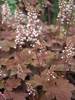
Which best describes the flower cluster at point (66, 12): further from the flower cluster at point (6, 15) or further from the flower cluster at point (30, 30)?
the flower cluster at point (6, 15)

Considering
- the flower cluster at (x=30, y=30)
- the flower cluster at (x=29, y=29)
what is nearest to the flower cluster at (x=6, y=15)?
the flower cluster at (x=29, y=29)

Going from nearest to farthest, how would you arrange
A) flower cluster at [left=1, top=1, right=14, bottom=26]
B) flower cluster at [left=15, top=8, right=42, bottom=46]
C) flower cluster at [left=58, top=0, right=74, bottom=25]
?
flower cluster at [left=15, top=8, right=42, bottom=46] → flower cluster at [left=58, top=0, right=74, bottom=25] → flower cluster at [left=1, top=1, right=14, bottom=26]

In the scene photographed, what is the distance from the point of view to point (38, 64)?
11.0 ft

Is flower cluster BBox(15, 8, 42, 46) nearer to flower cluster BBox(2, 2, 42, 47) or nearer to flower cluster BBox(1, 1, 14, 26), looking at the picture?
flower cluster BBox(2, 2, 42, 47)

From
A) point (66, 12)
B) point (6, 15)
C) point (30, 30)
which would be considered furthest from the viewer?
point (6, 15)

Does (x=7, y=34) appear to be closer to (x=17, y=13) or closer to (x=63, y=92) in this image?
(x=17, y=13)

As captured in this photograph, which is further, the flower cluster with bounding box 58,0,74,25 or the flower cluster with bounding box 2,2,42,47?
the flower cluster with bounding box 58,0,74,25

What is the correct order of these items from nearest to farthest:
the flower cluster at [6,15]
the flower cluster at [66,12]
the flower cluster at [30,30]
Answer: the flower cluster at [30,30] < the flower cluster at [66,12] < the flower cluster at [6,15]

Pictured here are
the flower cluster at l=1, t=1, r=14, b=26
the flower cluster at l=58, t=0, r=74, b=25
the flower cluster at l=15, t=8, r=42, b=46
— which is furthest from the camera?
the flower cluster at l=1, t=1, r=14, b=26

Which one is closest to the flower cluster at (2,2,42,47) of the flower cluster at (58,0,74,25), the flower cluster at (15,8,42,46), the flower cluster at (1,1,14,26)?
the flower cluster at (15,8,42,46)

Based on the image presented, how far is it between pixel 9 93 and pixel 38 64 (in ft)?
1.34

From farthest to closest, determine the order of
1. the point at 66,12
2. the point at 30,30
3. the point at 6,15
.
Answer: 1. the point at 6,15
2. the point at 66,12
3. the point at 30,30

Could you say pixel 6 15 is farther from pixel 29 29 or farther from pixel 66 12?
pixel 29 29

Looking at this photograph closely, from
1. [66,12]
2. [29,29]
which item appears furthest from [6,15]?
[29,29]
